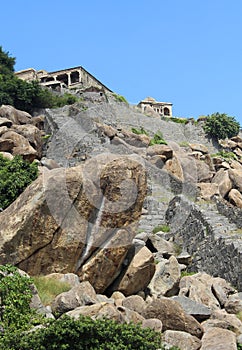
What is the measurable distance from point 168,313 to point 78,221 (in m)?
3.10

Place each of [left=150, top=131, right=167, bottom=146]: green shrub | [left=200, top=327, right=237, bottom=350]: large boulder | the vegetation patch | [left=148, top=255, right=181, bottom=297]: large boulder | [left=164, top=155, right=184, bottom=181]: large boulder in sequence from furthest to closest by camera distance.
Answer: [left=150, top=131, right=167, bottom=146]: green shrub
[left=164, top=155, right=184, bottom=181]: large boulder
[left=148, top=255, right=181, bottom=297]: large boulder
[left=200, top=327, right=237, bottom=350]: large boulder
the vegetation patch

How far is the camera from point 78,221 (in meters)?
13.1

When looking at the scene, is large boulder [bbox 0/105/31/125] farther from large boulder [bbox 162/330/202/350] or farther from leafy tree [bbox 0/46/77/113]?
A: large boulder [bbox 162/330/202/350]

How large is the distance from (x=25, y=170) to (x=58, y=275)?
778 centimetres

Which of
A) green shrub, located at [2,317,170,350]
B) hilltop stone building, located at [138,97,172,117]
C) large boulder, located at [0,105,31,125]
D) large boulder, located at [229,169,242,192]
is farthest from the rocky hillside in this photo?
hilltop stone building, located at [138,97,172,117]

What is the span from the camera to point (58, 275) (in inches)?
496

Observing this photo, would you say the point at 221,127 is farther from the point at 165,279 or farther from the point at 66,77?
the point at 165,279

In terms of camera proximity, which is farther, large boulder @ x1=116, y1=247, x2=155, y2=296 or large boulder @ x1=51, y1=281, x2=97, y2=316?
large boulder @ x1=116, y1=247, x2=155, y2=296

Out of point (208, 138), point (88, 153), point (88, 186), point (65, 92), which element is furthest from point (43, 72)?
point (88, 186)

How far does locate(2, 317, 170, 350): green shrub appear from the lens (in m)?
9.12

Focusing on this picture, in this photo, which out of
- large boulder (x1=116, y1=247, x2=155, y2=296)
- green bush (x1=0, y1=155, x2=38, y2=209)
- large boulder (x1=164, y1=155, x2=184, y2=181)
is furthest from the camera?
large boulder (x1=164, y1=155, x2=184, y2=181)

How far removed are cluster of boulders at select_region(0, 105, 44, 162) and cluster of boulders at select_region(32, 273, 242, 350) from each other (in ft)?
43.2

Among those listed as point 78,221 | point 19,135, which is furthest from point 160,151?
point 78,221

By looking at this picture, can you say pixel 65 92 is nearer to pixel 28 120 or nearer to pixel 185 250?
pixel 28 120
